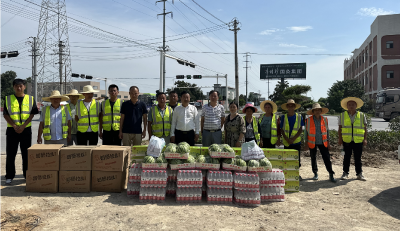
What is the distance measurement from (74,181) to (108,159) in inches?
31.0

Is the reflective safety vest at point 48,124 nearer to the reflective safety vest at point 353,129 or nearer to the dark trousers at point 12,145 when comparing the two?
the dark trousers at point 12,145

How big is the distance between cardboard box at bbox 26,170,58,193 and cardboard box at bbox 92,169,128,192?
2.44 ft

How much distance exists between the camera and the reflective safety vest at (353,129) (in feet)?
20.2

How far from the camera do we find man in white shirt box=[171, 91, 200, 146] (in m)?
5.99

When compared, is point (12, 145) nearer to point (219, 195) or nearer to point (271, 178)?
point (219, 195)

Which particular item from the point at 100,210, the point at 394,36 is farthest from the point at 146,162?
the point at 394,36

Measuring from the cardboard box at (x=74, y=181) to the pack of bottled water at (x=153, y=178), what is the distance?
1264mm

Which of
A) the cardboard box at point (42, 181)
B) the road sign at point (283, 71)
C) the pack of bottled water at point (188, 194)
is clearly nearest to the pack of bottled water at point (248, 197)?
the pack of bottled water at point (188, 194)

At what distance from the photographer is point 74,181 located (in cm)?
523

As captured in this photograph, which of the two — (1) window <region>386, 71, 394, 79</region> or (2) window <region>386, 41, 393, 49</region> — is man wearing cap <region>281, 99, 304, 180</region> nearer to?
(1) window <region>386, 71, 394, 79</region>

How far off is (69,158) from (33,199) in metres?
0.91

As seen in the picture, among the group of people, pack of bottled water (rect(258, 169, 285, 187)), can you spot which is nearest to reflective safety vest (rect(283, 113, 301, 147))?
the group of people

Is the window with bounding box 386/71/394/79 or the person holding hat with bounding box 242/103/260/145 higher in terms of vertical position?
the window with bounding box 386/71/394/79

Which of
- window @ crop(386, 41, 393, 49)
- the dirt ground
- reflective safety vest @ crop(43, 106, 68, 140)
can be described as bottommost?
the dirt ground
